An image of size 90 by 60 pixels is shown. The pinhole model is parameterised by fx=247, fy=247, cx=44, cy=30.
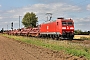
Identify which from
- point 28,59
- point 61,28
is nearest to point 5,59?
point 28,59

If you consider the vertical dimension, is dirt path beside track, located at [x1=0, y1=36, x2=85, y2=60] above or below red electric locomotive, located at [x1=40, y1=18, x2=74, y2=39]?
below

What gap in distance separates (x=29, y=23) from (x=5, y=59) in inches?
5611

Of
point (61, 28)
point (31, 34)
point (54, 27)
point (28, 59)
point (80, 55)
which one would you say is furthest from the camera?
point (31, 34)

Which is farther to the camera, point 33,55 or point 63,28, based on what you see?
point 63,28

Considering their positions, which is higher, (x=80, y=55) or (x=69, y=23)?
(x=69, y=23)

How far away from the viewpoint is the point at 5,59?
578 inches

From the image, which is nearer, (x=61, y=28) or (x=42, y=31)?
(x=61, y=28)

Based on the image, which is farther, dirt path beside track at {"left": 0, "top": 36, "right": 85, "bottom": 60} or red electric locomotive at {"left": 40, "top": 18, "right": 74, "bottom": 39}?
red electric locomotive at {"left": 40, "top": 18, "right": 74, "bottom": 39}

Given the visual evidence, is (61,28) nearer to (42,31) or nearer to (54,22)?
(54,22)

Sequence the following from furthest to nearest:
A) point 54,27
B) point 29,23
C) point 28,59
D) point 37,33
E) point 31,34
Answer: point 29,23, point 31,34, point 37,33, point 54,27, point 28,59

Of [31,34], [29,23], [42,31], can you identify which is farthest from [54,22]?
[29,23]

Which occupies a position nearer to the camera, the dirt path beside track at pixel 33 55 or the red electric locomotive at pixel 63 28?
the dirt path beside track at pixel 33 55

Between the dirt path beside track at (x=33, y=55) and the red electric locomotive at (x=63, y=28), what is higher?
the red electric locomotive at (x=63, y=28)

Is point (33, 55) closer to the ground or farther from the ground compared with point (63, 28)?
closer to the ground
